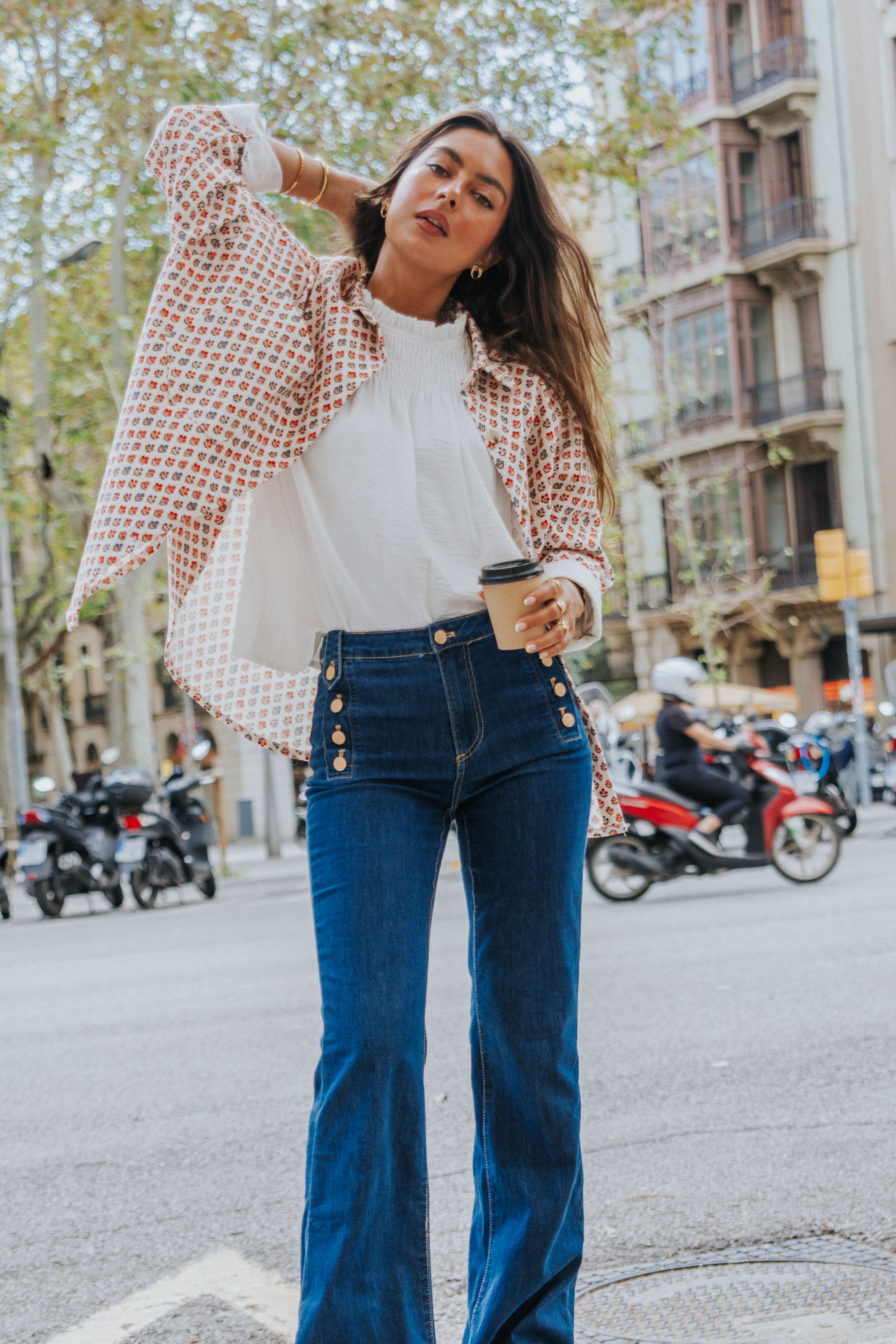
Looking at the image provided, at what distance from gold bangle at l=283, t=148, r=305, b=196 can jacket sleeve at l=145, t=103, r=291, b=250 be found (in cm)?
12

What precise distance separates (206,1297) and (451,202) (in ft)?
7.06

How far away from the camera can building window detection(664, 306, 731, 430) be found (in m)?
36.5

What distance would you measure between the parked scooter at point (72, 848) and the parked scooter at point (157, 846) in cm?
22

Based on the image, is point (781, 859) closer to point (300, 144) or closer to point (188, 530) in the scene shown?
point (188, 530)

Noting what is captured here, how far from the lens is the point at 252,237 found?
2.34 metres

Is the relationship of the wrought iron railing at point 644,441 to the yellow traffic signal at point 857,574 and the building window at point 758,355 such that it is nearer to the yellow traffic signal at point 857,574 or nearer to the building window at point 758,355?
the building window at point 758,355

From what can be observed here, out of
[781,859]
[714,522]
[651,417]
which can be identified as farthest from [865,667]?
[781,859]

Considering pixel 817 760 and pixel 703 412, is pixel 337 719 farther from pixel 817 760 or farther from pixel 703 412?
pixel 703 412

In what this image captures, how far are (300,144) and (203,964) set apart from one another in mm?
12408

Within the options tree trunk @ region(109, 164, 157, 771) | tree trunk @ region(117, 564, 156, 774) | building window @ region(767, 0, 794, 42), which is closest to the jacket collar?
tree trunk @ region(109, 164, 157, 771)

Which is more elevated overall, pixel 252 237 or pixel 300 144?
pixel 300 144

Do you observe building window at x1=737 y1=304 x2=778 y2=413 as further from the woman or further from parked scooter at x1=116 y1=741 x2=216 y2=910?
the woman

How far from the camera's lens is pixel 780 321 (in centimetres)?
3659

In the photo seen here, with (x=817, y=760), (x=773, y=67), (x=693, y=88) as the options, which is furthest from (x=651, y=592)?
(x=817, y=760)
